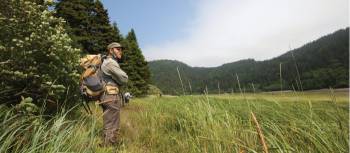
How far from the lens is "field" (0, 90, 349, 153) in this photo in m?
2.86

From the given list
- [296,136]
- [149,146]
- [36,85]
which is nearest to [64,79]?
[36,85]

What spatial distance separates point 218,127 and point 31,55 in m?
4.96

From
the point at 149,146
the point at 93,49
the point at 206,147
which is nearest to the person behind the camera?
the point at 206,147

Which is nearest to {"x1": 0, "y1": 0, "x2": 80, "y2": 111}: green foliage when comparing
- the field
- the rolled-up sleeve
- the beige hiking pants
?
the beige hiking pants

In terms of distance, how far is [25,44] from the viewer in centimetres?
675

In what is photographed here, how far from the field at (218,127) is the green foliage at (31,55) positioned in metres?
1.94

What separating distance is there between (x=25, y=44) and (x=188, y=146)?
426cm

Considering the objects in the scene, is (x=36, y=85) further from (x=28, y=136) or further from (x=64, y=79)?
(x=28, y=136)

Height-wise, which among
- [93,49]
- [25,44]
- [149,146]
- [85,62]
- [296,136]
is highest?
[93,49]

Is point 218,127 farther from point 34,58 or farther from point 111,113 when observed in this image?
point 34,58

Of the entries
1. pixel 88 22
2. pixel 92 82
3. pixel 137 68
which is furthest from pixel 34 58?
pixel 137 68

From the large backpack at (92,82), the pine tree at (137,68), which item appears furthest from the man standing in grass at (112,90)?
the pine tree at (137,68)

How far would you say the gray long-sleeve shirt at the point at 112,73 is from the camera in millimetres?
6548

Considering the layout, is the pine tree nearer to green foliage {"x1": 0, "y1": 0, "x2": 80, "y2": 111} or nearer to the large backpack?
green foliage {"x1": 0, "y1": 0, "x2": 80, "y2": 111}
